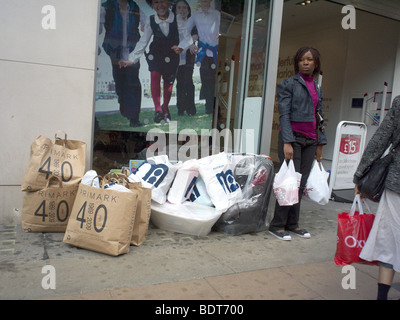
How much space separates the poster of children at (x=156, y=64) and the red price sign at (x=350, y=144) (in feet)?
7.70

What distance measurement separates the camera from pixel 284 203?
373cm

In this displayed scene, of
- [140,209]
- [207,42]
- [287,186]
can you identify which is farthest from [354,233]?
[207,42]

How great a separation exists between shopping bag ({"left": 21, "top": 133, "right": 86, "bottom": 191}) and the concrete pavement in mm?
551

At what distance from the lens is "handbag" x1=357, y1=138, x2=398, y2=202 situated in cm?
244

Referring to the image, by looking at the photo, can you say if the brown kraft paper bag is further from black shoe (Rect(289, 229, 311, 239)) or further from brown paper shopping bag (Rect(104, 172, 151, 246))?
black shoe (Rect(289, 229, 311, 239))

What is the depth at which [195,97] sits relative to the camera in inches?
218

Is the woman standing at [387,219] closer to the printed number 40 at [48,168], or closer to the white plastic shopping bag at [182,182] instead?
the white plastic shopping bag at [182,182]

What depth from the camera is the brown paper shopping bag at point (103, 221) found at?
3.05 m

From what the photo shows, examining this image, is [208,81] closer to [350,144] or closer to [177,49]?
[177,49]

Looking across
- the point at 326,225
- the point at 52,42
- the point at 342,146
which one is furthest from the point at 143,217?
the point at 342,146

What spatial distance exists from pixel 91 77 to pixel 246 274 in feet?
8.68

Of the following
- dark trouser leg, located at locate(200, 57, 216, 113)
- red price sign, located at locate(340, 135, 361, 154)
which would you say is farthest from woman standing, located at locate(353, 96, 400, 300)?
red price sign, located at locate(340, 135, 361, 154)

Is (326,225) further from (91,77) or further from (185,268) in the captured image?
(91,77)

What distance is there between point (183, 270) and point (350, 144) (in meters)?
4.39
